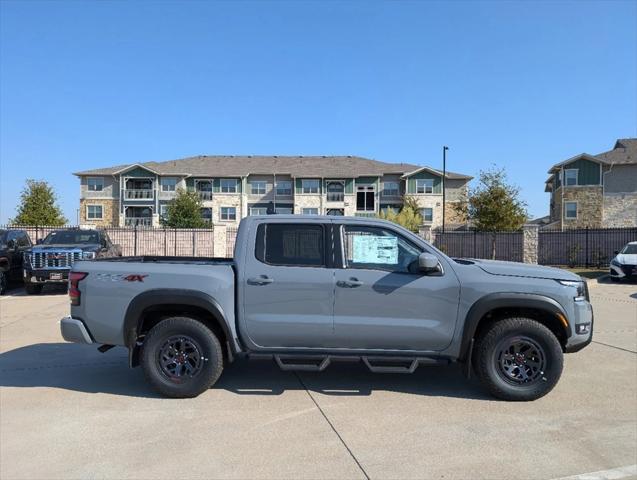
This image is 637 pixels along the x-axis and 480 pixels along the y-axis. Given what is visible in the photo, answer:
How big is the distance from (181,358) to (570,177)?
46693 millimetres

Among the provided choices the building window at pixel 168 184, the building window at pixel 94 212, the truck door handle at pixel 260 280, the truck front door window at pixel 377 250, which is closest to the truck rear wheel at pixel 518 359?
the truck front door window at pixel 377 250

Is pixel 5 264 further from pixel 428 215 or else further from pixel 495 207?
pixel 428 215

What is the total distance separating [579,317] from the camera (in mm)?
4883

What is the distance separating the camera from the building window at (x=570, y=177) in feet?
145

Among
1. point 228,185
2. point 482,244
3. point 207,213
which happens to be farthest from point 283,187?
point 482,244

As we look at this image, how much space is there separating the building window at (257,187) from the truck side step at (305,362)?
51703mm

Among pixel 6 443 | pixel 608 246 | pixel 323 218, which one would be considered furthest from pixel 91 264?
pixel 608 246

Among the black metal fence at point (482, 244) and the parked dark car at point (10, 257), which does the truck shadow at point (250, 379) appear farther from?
the black metal fence at point (482, 244)

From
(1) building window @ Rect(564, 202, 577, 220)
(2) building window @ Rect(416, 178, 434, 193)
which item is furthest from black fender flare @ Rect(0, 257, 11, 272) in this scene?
(2) building window @ Rect(416, 178, 434, 193)

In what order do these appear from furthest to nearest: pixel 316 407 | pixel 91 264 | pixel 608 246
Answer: pixel 608 246
pixel 91 264
pixel 316 407

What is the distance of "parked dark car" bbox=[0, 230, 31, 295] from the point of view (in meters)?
14.0

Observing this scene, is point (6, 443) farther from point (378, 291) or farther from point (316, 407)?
point (378, 291)

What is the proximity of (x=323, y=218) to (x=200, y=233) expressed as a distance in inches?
1051

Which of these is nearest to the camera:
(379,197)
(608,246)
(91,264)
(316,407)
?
(316,407)
